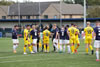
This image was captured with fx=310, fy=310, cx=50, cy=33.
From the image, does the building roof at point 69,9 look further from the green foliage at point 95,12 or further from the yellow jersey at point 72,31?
the yellow jersey at point 72,31

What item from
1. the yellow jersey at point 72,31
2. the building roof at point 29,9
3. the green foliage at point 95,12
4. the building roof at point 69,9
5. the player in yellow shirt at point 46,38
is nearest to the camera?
the yellow jersey at point 72,31

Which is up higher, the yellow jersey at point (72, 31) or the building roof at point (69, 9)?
the building roof at point (69, 9)

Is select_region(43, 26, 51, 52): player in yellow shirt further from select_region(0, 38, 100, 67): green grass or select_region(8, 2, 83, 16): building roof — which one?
select_region(8, 2, 83, 16): building roof

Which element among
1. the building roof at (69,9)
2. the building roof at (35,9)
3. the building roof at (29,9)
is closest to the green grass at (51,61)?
the building roof at (69,9)

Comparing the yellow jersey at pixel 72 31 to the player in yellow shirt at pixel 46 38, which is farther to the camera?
the player in yellow shirt at pixel 46 38

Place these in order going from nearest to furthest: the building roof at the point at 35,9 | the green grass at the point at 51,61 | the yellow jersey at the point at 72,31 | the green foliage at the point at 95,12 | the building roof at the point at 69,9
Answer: the green grass at the point at 51,61, the yellow jersey at the point at 72,31, the building roof at the point at 69,9, the green foliage at the point at 95,12, the building roof at the point at 35,9

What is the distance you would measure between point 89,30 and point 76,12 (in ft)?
229

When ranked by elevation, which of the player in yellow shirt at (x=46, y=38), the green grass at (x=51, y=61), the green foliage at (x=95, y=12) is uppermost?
the green foliage at (x=95, y=12)

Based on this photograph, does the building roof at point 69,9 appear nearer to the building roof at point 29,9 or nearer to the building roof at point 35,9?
the building roof at point 35,9

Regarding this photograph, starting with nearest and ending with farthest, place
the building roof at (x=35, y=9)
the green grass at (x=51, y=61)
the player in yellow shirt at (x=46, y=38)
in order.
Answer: the green grass at (x=51, y=61), the player in yellow shirt at (x=46, y=38), the building roof at (x=35, y=9)

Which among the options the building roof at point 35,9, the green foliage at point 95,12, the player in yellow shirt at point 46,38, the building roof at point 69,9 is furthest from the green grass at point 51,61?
the green foliage at point 95,12

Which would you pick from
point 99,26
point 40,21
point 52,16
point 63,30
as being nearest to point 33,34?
point 63,30

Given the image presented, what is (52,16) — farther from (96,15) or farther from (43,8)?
(96,15)

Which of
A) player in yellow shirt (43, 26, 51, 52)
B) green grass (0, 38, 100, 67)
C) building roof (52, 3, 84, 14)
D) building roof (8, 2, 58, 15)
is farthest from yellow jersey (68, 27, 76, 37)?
building roof (8, 2, 58, 15)
